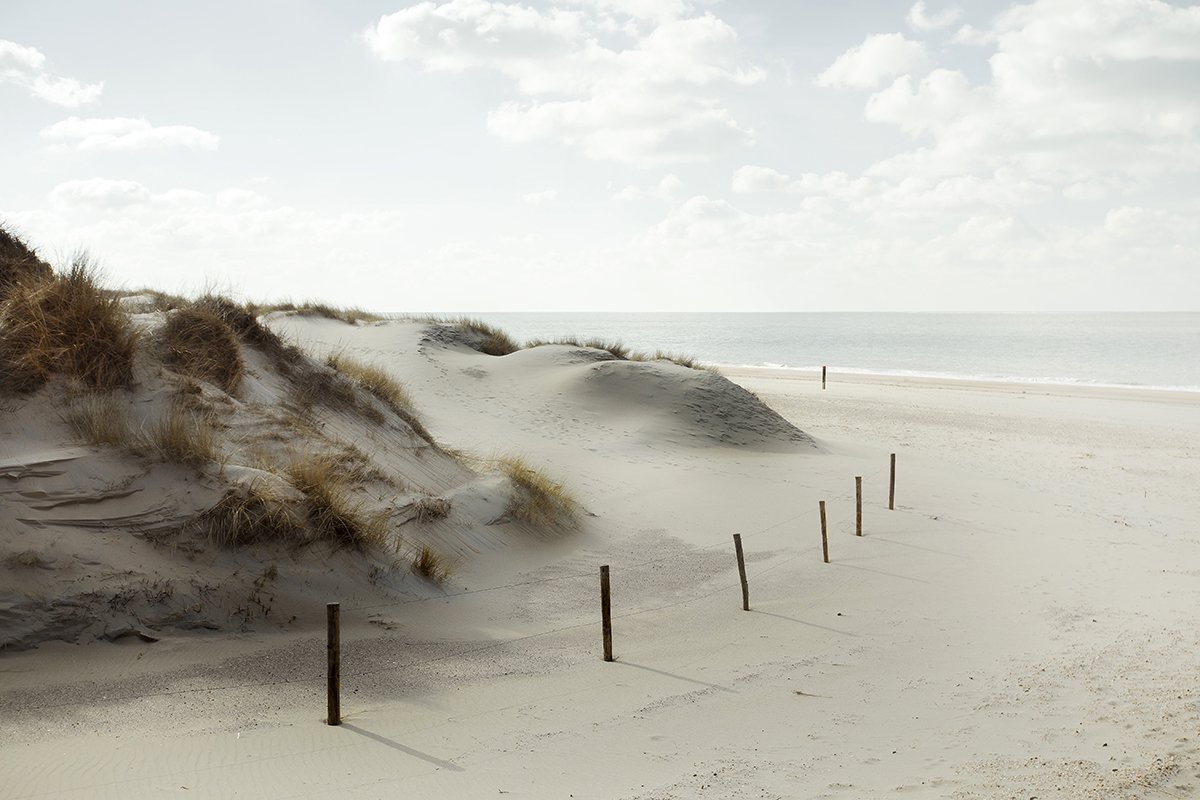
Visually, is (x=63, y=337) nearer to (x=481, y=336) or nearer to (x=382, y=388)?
(x=382, y=388)

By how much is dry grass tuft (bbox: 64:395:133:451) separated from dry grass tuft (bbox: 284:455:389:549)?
1.76 m

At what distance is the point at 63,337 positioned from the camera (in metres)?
10.5

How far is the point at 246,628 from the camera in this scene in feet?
27.9

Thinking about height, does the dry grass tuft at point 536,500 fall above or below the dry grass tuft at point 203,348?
below

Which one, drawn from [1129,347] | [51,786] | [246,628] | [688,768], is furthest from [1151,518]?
[1129,347]

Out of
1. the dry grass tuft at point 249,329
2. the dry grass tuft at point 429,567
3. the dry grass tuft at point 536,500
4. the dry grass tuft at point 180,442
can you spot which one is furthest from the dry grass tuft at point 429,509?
the dry grass tuft at point 249,329

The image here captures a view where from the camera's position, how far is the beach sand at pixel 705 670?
6309 mm

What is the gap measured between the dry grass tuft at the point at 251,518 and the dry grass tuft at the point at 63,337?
256cm

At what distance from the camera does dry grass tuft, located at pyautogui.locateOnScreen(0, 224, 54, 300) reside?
37.8 feet

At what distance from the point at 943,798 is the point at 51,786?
231 inches

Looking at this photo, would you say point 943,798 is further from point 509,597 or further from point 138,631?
point 138,631

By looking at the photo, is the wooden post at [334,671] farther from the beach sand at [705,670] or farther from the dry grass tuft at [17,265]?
the dry grass tuft at [17,265]

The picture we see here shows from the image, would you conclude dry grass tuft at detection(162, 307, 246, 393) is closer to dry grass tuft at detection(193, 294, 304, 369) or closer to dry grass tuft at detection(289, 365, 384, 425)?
dry grass tuft at detection(193, 294, 304, 369)

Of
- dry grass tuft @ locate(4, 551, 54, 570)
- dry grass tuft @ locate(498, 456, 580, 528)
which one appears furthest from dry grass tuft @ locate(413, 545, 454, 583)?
dry grass tuft @ locate(4, 551, 54, 570)
